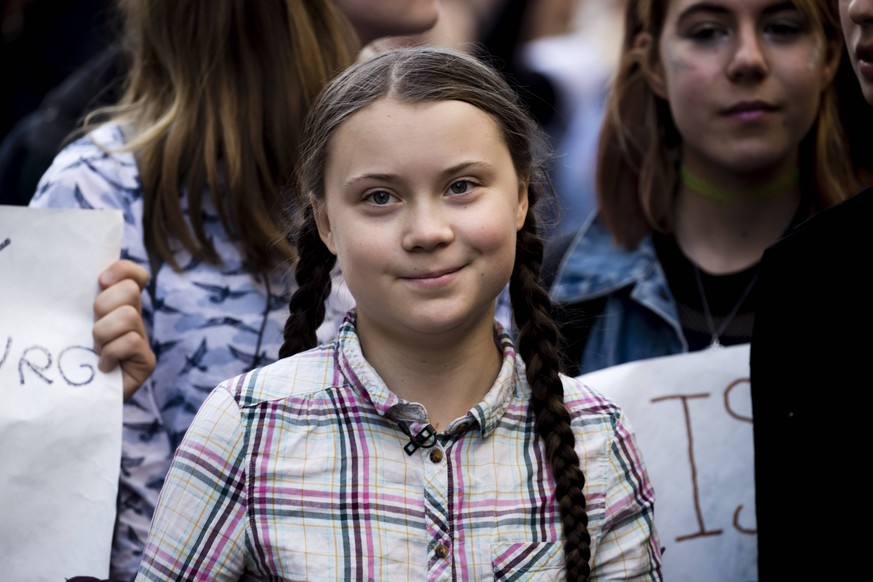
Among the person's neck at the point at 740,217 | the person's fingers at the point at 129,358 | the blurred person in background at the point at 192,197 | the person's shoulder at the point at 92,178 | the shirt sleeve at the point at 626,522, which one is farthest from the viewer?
the person's neck at the point at 740,217

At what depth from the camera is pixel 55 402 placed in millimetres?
2389

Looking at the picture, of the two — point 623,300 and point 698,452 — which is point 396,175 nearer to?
point 698,452

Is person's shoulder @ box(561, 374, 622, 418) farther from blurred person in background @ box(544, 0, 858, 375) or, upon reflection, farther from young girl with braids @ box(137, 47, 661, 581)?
blurred person in background @ box(544, 0, 858, 375)

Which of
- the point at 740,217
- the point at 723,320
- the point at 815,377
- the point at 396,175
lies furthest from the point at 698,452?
the point at 396,175

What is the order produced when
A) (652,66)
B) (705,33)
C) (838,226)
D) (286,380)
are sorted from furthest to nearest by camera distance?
(652,66) → (705,33) → (838,226) → (286,380)

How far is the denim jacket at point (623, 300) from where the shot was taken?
3.20 m

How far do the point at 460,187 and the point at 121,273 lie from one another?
0.81 meters

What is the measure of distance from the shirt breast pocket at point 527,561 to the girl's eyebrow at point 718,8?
157 centimetres

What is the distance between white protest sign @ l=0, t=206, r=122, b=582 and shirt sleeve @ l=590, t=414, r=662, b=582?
918mm

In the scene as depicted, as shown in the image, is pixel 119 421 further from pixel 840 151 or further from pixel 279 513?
pixel 840 151

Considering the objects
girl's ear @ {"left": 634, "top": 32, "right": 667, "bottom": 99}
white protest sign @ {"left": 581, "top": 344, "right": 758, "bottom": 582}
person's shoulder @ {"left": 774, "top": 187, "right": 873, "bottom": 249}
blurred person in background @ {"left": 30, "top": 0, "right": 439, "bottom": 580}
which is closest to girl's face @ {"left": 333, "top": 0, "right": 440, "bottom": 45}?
blurred person in background @ {"left": 30, "top": 0, "right": 439, "bottom": 580}

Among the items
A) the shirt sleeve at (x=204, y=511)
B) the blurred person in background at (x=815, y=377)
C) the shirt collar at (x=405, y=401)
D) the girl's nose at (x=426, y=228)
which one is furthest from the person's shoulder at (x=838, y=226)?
the shirt sleeve at (x=204, y=511)

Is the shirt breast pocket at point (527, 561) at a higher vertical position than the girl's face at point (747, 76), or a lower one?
lower

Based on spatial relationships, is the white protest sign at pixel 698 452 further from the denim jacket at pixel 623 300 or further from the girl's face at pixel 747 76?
the girl's face at pixel 747 76
